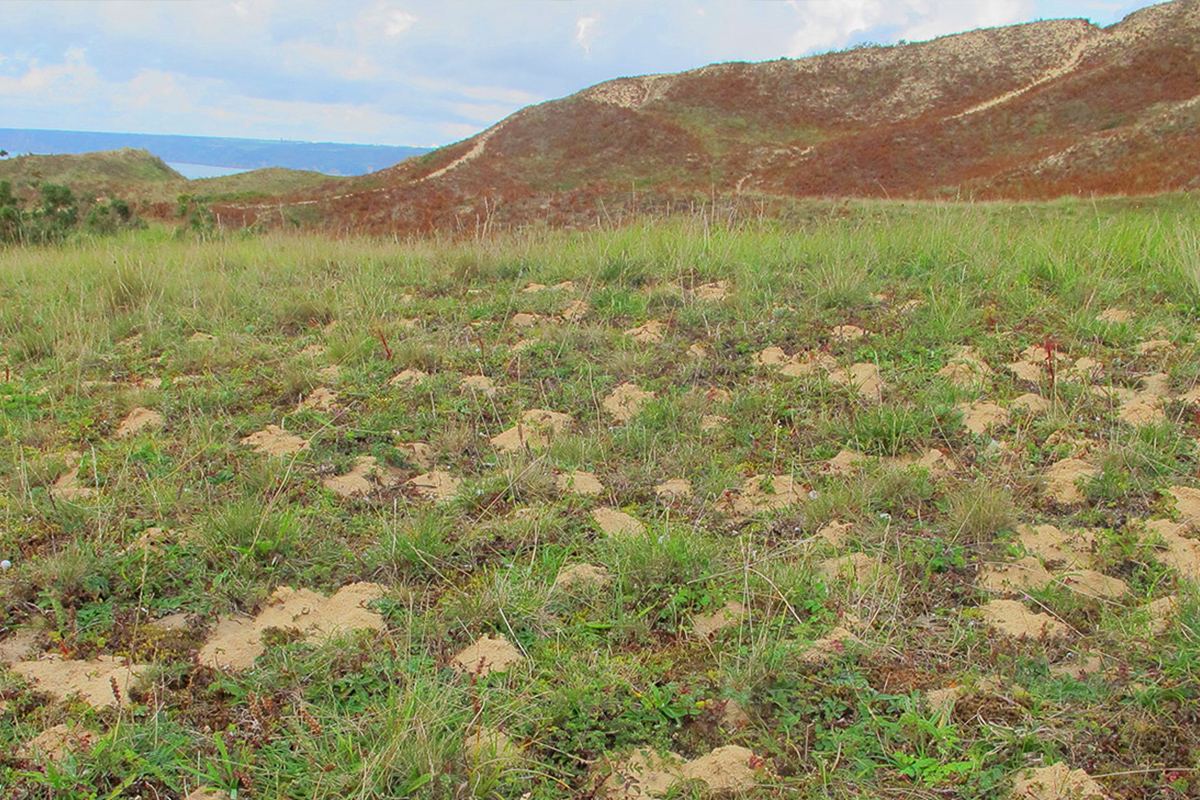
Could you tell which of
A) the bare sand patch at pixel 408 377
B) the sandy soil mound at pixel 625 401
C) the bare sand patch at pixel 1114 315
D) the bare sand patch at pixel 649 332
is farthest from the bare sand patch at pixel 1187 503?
the bare sand patch at pixel 408 377

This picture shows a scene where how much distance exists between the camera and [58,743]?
1.85 meters

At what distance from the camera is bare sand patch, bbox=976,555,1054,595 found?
239 centimetres

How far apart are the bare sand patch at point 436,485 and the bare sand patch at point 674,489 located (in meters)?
0.78

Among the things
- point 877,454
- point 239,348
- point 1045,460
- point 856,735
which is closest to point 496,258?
point 239,348

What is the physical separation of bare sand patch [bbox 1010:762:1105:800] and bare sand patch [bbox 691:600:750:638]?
0.76 meters

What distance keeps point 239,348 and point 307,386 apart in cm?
87

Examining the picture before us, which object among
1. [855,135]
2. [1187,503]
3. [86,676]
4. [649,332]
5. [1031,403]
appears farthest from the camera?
[855,135]

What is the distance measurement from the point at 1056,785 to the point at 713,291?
3.84m

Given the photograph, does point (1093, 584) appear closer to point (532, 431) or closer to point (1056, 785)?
point (1056, 785)

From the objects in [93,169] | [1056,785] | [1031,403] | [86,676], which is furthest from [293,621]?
[93,169]

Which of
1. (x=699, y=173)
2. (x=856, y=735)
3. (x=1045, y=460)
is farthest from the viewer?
(x=699, y=173)

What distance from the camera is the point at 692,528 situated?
8.99 feet

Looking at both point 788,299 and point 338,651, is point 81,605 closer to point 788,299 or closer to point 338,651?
point 338,651

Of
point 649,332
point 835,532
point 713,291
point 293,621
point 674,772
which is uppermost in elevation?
point 713,291
